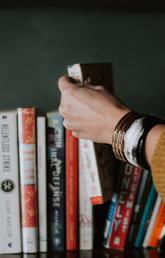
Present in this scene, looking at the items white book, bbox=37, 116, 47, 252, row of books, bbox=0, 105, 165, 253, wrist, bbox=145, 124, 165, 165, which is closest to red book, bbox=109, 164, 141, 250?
row of books, bbox=0, 105, 165, 253

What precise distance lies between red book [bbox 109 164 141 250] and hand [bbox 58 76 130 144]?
181 millimetres

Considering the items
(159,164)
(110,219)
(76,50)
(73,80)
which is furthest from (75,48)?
(159,164)

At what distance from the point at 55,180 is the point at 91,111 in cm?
20

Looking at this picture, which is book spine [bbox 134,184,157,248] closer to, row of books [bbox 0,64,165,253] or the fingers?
row of books [bbox 0,64,165,253]

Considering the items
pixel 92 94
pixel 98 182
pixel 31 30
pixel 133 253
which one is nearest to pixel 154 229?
pixel 133 253

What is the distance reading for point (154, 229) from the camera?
36.7 inches

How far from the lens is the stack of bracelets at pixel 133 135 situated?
679 mm

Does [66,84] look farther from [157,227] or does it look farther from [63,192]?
[157,227]

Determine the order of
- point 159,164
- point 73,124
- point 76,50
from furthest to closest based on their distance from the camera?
point 76,50 → point 73,124 → point 159,164

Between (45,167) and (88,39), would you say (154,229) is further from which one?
(88,39)

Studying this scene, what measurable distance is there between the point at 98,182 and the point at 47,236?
0.15 metres

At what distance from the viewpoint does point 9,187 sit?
88 cm

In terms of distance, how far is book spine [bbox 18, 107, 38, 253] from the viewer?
0.87 meters

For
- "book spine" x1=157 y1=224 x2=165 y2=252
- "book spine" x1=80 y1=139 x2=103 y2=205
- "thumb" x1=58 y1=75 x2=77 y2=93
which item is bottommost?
"book spine" x1=157 y1=224 x2=165 y2=252
